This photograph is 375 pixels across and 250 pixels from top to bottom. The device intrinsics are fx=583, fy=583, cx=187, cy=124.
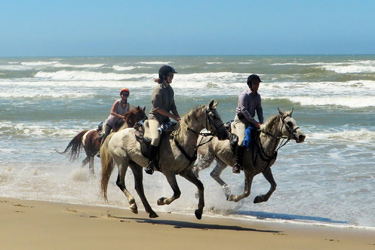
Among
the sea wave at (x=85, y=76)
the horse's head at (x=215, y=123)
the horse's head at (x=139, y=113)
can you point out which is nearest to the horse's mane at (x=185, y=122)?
the horse's head at (x=215, y=123)

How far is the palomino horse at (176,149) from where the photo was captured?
8.09 m

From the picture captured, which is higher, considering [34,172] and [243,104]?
[243,104]

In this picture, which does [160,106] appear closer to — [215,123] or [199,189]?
[215,123]

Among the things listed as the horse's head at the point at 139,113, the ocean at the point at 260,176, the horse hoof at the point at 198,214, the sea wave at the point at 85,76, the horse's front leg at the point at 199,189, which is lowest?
the sea wave at the point at 85,76

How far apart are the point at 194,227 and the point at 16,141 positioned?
35.7ft

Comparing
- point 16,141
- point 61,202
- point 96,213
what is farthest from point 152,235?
point 16,141

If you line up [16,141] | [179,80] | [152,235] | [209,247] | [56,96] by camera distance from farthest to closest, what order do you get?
[179,80]
[56,96]
[16,141]
[152,235]
[209,247]

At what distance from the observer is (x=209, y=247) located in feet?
21.3

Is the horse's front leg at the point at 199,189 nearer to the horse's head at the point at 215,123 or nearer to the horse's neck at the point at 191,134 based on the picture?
the horse's neck at the point at 191,134

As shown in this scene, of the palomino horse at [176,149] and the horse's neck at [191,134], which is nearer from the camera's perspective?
the palomino horse at [176,149]

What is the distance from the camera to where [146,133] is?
8766 millimetres

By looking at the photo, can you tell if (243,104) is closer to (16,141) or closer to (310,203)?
(310,203)

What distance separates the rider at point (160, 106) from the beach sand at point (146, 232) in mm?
1032

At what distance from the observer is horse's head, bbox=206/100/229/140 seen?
315 inches
